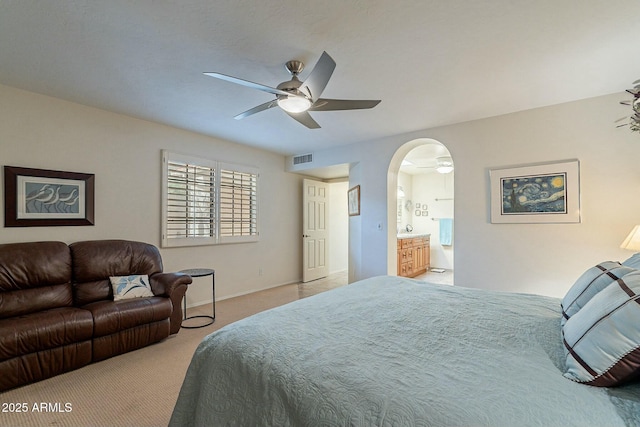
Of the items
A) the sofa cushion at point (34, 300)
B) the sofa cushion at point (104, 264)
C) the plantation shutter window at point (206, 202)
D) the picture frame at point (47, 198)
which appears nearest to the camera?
the sofa cushion at point (34, 300)

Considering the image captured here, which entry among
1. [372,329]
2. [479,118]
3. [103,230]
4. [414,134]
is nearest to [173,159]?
[103,230]

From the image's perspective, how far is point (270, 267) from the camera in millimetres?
5402

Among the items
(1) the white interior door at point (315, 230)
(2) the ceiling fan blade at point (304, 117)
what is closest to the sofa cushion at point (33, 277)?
(2) the ceiling fan blade at point (304, 117)

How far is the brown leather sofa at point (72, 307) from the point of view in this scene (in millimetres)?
2207

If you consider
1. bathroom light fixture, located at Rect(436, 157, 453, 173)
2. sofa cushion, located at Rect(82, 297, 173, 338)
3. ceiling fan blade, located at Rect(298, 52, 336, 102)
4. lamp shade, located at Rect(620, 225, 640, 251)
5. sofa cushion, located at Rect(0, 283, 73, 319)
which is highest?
bathroom light fixture, located at Rect(436, 157, 453, 173)

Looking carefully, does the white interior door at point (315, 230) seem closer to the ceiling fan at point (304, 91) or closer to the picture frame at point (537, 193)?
the picture frame at point (537, 193)

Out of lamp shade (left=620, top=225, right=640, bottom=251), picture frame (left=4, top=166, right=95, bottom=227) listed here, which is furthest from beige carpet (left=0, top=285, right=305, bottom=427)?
lamp shade (left=620, top=225, right=640, bottom=251)

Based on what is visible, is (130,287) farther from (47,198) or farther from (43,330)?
(47,198)

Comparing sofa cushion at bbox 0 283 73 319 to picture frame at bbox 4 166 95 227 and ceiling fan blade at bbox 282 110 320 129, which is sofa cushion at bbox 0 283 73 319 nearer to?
picture frame at bbox 4 166 95 227

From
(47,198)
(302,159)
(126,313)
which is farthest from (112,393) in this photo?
(302,159)

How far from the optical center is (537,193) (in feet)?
10.8

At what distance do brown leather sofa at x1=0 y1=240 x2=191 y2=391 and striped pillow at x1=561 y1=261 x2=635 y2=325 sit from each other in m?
3.30

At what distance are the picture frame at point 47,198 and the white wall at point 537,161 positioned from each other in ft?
12.7

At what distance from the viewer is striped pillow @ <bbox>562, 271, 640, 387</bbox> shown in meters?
0.89
